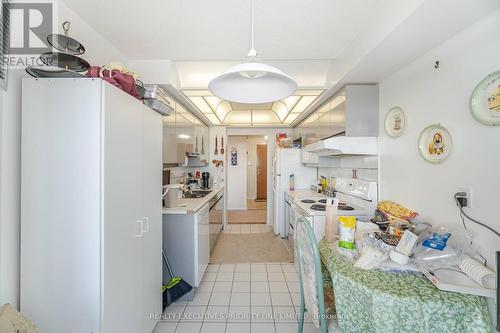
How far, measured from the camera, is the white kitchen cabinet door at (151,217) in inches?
60.8

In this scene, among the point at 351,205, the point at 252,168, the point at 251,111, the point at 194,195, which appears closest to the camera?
the point at 351,205

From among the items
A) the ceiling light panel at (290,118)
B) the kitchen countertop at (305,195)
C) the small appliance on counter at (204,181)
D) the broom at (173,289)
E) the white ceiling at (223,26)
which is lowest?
the broom at (173,289)

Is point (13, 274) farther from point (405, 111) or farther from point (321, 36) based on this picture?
point (405, 111)

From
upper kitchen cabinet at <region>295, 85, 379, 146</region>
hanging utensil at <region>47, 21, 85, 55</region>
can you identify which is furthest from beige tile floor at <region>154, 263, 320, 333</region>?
hanging utensil at <region>47, 21, 85, 55</region>

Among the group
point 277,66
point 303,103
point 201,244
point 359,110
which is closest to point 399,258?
point 359,110

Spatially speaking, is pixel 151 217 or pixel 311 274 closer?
pixel 311 274

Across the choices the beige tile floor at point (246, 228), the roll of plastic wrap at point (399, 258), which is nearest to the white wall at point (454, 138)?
the roll of plastic wrap at point (399, 258)

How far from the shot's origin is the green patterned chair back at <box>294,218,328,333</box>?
120cm

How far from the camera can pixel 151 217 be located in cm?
165

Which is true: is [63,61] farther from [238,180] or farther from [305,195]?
[238,180]

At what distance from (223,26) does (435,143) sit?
5.59 ft

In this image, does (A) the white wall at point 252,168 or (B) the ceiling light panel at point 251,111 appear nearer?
(B) the ceiling light panel at point 251,111

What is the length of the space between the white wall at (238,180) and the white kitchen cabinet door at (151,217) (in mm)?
4674

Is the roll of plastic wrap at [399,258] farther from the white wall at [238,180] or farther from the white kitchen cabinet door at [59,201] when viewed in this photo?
the white wall at [238,180]
